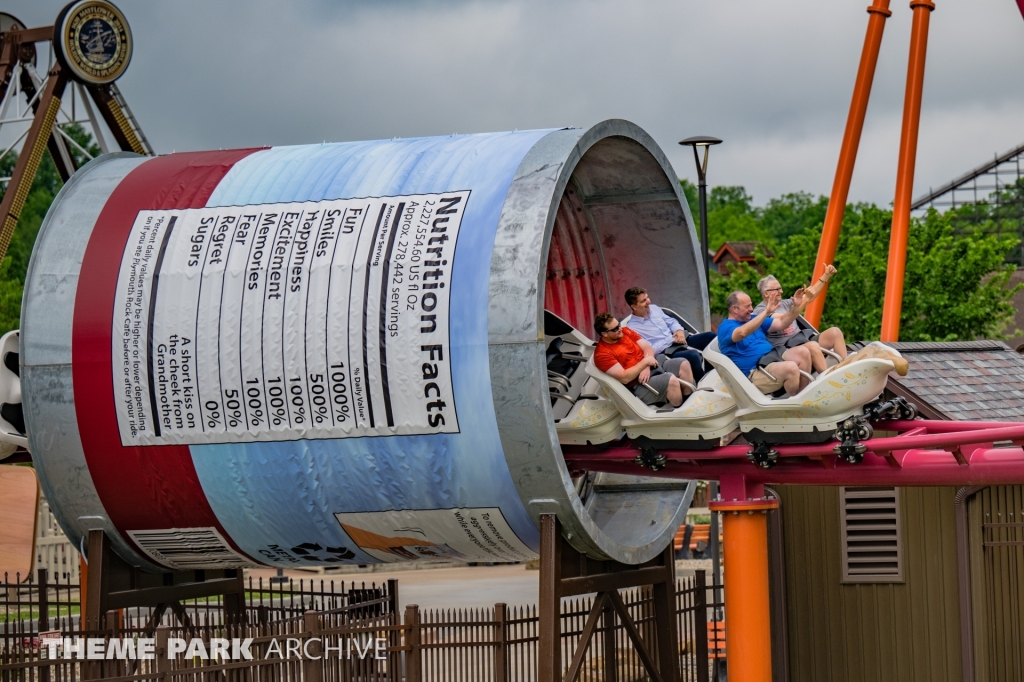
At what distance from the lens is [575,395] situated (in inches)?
507

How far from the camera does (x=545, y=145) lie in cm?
1232

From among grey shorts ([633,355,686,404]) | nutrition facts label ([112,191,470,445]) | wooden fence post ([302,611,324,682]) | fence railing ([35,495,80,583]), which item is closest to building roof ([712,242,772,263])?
fence railing ([35,495,80,583])

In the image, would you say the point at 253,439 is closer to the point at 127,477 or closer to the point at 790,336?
the point at 127,477

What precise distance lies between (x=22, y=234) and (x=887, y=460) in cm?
6102

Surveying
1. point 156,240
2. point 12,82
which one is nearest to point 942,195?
point 12,82

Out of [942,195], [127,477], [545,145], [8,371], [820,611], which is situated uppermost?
[942,195]

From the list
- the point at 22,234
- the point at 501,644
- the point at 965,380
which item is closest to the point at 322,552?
the point at 501,644

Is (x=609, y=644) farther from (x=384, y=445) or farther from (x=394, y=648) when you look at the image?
(x=384, y=445)

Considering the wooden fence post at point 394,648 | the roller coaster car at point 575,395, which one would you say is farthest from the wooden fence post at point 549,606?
the wooden fence post at point 394,648

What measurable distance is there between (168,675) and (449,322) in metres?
3.57

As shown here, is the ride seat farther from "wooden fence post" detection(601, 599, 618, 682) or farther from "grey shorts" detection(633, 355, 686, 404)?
"wooden fence post" detection(601, 599, 618, 682)

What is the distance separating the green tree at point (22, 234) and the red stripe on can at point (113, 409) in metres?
12.3

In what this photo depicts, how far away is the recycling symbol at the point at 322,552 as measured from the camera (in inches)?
512

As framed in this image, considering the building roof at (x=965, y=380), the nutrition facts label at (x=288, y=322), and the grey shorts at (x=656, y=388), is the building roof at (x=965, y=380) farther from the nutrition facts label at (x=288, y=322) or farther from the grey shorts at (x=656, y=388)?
the nutrition facts label at (x=288, y=322)
